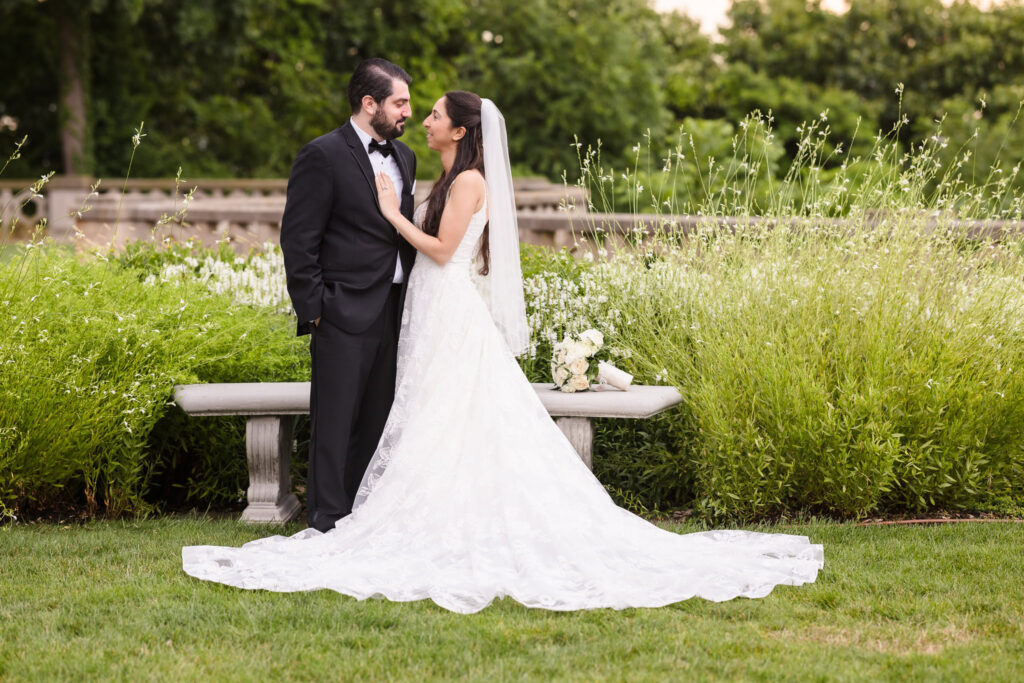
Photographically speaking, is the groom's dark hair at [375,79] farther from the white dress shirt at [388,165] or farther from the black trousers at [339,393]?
the black trousers at [339,393]

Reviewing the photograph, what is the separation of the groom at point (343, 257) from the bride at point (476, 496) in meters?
0.13

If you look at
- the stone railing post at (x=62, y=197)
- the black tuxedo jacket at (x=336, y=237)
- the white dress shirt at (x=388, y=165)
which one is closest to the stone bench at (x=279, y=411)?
the black tuxedo jacket at (x=336, y=237)

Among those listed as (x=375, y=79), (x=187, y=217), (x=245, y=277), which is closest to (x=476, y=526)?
(x=375, y=79)

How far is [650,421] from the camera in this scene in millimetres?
6184

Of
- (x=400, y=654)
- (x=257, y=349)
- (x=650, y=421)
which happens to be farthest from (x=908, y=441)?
(x=257, y=349)

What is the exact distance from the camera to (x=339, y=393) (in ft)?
16.9

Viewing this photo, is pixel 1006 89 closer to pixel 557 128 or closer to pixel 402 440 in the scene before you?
pixel 557 128

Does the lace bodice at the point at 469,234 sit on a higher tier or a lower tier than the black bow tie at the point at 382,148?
lower

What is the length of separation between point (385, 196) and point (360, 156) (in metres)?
0.21

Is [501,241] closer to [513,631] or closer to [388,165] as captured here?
[388,165]

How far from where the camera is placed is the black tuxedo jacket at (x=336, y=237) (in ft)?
16.4

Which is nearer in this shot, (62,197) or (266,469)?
(266,469)

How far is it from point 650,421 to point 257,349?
227cm

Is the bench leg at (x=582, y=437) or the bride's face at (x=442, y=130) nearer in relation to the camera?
the bride's face at (x=442, y=130)
